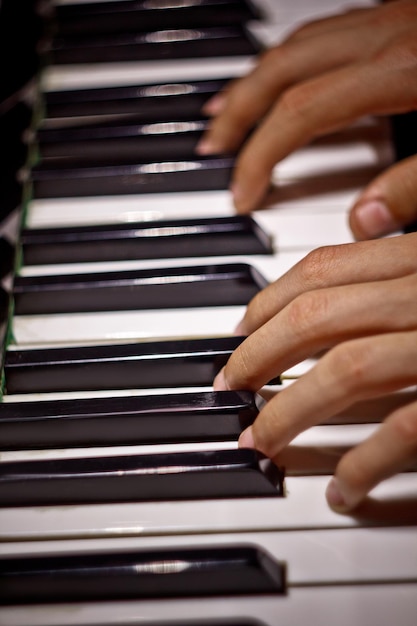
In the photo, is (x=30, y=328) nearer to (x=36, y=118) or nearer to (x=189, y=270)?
(x=189, y=270)

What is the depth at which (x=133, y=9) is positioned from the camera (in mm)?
1422

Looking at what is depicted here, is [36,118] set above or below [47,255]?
above

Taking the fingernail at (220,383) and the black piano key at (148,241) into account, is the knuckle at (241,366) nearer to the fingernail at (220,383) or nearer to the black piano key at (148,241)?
the fingernail at (220,383)

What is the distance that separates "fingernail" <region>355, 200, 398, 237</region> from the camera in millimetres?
1069

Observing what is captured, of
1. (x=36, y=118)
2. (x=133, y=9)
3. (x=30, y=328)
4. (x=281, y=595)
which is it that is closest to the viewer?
(x=281, y=595)

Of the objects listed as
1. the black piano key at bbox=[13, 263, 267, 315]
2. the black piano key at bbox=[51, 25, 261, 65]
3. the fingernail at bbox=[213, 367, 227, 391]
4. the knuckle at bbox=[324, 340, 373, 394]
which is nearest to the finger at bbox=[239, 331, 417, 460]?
the knuckle at bbox=[324, 340, 373, 394]

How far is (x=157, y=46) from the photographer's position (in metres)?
1.39

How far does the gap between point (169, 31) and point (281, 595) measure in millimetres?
1022

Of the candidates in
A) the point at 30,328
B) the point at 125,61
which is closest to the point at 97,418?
the point at 30,328

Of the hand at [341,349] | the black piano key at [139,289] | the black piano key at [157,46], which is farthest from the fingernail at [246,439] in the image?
the black piano key at [157,46]

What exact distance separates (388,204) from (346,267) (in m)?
0.17

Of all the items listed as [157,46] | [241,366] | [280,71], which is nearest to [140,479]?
[241,366]

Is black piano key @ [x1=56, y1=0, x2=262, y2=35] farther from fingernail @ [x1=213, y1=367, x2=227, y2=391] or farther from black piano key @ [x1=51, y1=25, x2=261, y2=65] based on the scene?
fingernail @ [x1=213, y1=367, x2=227, y2=391]

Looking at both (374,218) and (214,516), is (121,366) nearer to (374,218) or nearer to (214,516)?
(214,516)
